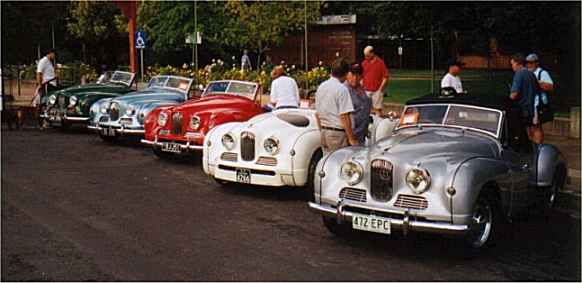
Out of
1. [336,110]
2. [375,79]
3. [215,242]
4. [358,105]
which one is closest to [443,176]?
[215,242]

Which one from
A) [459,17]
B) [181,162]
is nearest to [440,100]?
[181,162]

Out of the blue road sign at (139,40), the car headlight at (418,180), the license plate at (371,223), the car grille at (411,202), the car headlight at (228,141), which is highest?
the blue road sign at (139,40)

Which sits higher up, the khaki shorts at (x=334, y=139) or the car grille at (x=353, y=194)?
the khaki shorts at (x=334, y=139)

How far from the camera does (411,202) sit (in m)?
6.64

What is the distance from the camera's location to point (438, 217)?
6.50 metres

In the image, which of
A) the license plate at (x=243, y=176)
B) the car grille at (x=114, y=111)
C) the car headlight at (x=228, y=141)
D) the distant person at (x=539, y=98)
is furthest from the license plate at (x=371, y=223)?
the car grille at (x=114, y=111)

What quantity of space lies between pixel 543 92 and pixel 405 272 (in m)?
6.04

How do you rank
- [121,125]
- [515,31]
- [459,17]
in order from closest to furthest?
[121,125]
[515,31]
[459,17]

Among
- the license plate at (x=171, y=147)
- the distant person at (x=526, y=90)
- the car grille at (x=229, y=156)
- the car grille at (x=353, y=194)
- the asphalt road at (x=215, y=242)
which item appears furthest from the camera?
the license plate at (x=171, y=147)

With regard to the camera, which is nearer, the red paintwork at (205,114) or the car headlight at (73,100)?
the red paintwork at (205,114)

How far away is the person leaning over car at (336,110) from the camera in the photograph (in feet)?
28.4

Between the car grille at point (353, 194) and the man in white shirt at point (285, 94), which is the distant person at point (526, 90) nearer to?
the man in white shirt at point (285, 94)

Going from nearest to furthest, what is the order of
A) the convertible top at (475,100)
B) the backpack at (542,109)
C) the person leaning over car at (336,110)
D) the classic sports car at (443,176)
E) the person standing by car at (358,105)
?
the classic sports car at (443,176)
the convertible top at (475,100)
the person leaning over car at (336,110)
the person standing by car at (358,105)
the backpack at (542,109)

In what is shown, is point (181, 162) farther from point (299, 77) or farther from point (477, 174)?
point (299, 77)
